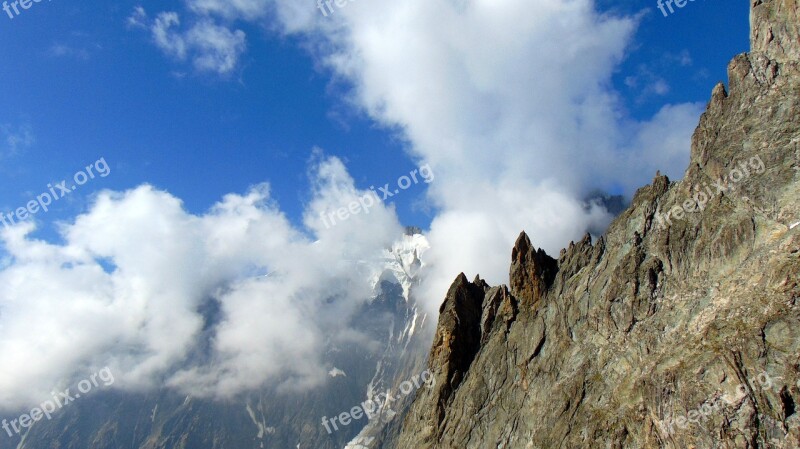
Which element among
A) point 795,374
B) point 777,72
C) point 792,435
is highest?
point 777,72

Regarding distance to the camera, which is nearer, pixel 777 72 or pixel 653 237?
pixel 777 72

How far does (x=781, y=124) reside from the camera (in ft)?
164

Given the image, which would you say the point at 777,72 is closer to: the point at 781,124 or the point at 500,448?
Answer: the point at 781,124

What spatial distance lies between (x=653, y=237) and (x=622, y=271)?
17.8ft

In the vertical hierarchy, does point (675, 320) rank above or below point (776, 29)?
below

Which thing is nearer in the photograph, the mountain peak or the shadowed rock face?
the shadowed rock face

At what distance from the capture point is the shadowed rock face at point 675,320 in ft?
129

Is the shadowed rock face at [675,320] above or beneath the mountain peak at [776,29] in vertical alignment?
beneath

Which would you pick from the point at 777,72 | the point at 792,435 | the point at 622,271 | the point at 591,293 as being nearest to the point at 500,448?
the point at 591,293

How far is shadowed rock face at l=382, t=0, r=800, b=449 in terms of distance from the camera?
3944 centimetres

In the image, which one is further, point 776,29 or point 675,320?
point 776,29

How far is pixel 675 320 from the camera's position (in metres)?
47.6

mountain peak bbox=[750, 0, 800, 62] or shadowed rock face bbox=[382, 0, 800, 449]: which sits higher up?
mountain peak bbox=[750, 0, 800, 62]

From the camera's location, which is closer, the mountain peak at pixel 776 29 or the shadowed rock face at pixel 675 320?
the shadowed rock face at pixel 675 320
